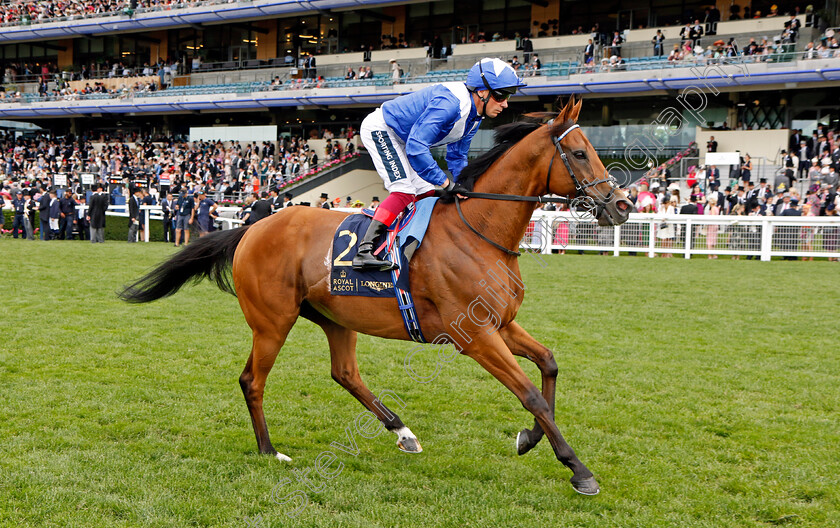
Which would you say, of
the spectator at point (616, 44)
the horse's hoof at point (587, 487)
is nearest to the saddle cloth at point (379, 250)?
the horse's hoof at point (587, 487)

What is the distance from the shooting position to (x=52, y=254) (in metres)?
15.0

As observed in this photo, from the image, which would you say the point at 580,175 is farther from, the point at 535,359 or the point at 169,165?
the point at 169,165

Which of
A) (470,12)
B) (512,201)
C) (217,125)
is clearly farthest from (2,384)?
(217,125)

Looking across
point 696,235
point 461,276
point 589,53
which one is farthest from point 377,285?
point 589,53

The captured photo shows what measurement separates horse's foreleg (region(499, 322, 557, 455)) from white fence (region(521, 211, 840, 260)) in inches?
432

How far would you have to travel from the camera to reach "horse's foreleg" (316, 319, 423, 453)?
4.52 metres

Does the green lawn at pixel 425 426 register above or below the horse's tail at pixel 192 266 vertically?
below

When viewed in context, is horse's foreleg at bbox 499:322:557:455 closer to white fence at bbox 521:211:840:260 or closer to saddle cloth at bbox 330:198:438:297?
saddle cloth at bbox 330:198:438:297

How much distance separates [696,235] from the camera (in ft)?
53.1

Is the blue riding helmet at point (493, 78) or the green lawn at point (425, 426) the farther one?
the blue riding helmet at point (493, 78)

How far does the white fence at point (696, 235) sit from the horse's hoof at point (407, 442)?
10468 mm

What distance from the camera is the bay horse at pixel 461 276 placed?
12.7 feet

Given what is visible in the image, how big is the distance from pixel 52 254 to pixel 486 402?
1273 cm

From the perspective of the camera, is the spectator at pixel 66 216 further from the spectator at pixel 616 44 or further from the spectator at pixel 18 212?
the spectator at pixel 616 44
